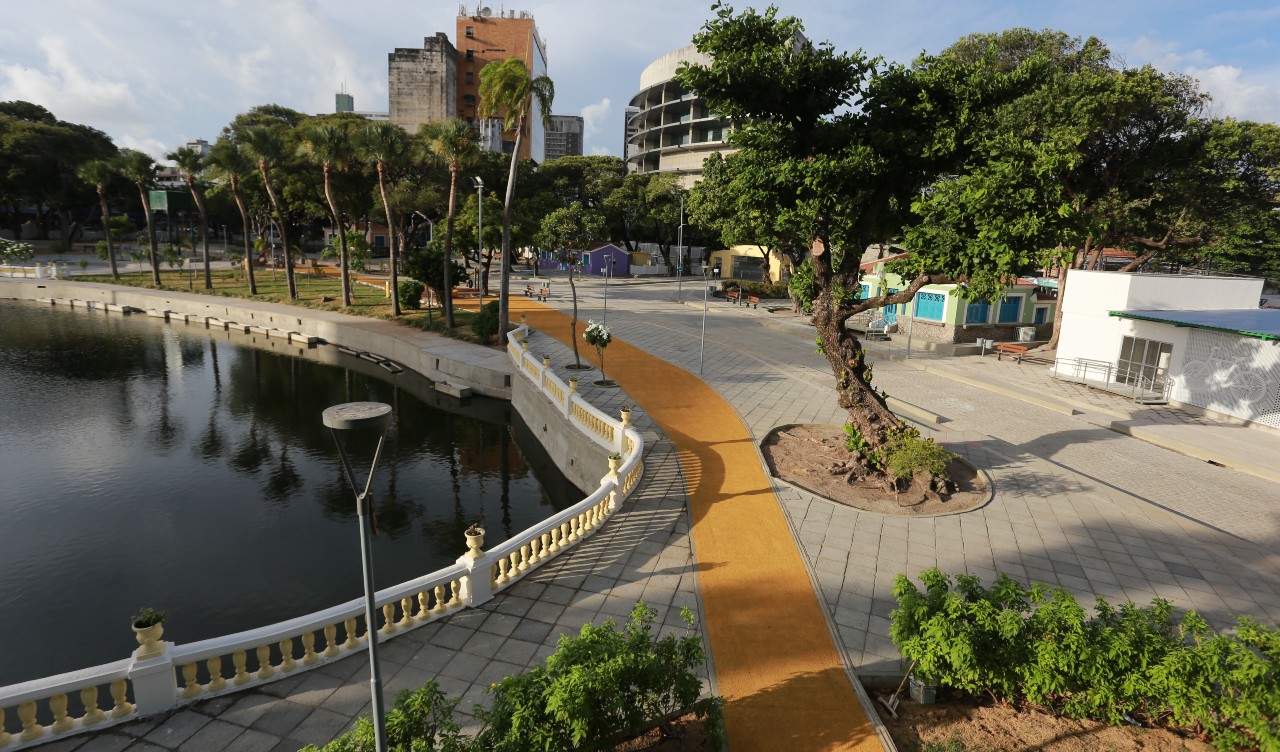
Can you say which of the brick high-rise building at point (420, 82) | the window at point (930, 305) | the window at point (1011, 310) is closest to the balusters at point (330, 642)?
the window at point (930, 305)

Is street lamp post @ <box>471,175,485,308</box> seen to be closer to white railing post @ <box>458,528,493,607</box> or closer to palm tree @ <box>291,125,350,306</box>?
palm tree @ <box>291,125,350,306</box>

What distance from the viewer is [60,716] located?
269 inches

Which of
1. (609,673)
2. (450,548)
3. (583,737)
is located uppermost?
(609,673)

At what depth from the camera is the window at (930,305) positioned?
34.0m

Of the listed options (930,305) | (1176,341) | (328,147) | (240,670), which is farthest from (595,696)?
(328,147)

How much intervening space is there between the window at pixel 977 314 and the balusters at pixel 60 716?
36107 mm

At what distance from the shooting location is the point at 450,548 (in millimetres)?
15328

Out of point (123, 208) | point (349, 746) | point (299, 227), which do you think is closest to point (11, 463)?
point (349, 746)

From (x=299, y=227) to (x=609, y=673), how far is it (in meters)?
80.8

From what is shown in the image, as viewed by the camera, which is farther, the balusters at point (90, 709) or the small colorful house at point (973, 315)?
the small colorful house at point (973, 315)

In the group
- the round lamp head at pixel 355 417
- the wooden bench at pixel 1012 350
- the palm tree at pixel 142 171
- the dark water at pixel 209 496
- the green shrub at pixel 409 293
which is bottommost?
the dark water at pixel 209 496

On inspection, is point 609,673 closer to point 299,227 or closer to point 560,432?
point 560,432

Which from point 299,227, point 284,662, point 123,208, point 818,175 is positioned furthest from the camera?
point 123,208

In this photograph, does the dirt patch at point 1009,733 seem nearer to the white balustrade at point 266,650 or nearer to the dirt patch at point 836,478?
the white balustrade at point 266,650
